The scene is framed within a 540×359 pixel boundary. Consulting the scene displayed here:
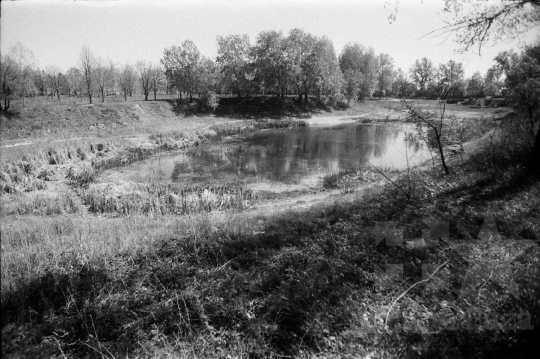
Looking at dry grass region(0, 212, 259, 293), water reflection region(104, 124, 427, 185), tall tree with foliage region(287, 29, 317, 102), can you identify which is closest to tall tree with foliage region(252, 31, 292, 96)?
tall tree with foliage region(287, 29, 317, 102)

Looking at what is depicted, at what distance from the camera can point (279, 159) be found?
2334cm

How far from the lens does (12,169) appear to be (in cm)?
1559

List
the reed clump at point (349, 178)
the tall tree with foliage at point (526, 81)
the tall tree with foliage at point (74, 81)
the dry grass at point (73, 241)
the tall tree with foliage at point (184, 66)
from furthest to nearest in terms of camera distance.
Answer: the tall tree with foliage at point (74, 81)
the tall tree with foliage at point (184, 66)
the reed clump at point (349, 178)
the tall tree with foliage at point (526, 81)
the dry grass at point (73, 241)

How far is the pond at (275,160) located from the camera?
713 inches

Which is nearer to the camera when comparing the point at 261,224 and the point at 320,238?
the point at 320,238

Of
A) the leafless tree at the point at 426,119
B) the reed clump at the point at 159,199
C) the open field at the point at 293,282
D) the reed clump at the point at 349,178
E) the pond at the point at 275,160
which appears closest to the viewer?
the open field at the point at 293,282

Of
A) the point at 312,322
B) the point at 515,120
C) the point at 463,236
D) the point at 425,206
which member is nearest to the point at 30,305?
the point at 312,322

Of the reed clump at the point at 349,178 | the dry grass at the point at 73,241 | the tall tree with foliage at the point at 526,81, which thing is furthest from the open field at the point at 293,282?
Result: the reed clump at the point at 349,178

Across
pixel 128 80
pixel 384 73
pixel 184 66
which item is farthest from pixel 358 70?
pixel 128 80

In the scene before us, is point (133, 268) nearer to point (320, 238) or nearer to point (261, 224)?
point (261, 224)

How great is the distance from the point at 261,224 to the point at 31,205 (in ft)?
32.4

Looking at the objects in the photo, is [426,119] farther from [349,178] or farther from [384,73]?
[384,73]

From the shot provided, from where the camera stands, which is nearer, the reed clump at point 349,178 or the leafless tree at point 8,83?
the reed clump at point 349,178

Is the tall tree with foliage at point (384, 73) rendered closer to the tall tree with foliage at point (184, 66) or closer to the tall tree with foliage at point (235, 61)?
the tall tree with foliage at point (235, 61)
